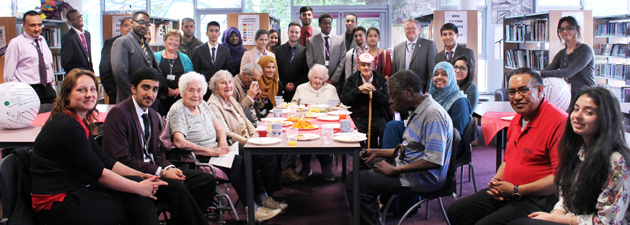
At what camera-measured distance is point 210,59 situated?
6613 millimetres

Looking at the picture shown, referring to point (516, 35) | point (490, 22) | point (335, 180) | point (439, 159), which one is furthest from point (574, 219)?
point (490, 22)

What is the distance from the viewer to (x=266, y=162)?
14.2 ft

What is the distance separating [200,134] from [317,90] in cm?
205

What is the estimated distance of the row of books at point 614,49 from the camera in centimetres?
805

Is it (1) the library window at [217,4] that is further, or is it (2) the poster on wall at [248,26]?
(1) the library window at [217,4]

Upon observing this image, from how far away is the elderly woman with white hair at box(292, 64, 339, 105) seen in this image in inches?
225

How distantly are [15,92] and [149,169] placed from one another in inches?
52.2

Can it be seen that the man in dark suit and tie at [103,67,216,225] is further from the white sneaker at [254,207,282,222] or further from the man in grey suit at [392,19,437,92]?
the man in grey suit at [392,19,437,92]

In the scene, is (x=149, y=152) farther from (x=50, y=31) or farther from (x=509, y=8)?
(x=509, y=8)

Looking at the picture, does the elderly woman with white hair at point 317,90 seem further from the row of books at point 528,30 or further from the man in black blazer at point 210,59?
the row of books at point 528,30

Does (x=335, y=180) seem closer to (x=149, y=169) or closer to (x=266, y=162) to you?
(x=266, y=162)

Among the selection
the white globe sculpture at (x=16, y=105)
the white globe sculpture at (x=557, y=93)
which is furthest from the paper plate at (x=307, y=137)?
the white globe sculpture at (x=16, y=105)

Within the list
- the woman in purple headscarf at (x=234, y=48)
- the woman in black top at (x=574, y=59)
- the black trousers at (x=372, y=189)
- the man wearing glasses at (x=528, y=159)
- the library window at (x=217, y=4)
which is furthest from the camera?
the library window at (x=217, y=4)

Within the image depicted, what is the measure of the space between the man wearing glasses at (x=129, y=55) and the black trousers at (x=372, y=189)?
2861 mm
